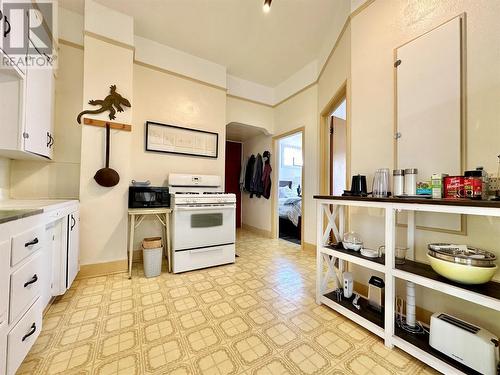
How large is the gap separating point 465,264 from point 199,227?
2.18m

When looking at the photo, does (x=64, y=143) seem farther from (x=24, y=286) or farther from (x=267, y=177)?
(x=267, y=177)

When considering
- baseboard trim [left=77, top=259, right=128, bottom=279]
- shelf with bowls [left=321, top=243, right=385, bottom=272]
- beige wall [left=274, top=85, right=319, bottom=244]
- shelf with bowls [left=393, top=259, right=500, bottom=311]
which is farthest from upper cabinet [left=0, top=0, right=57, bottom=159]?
beige wall [left=274, top=85, right=319, bottom=244]

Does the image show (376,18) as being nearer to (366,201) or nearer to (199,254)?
(366,201)

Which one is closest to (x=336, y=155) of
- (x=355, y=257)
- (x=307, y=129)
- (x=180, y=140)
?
(x=307, y=129)

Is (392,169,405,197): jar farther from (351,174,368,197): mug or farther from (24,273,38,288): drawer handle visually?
(24,273,38,288): drawer handle

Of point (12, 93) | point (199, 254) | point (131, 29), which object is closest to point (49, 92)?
point (12, 93)

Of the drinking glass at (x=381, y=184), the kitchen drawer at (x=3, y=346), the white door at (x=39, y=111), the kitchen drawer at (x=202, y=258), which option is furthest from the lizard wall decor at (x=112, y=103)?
the drinking glass at (x=381, y=184)

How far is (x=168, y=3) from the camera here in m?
2.16

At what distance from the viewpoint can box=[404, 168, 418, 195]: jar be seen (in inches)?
50.7

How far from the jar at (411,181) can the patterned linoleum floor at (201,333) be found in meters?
0.99

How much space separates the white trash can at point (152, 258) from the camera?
215 cm

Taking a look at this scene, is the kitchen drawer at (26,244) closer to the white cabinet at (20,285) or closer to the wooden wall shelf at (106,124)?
the white cabinet at (20,285)

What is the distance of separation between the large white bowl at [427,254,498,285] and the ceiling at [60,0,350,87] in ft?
7.93

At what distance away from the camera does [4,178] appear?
74.9 inches
